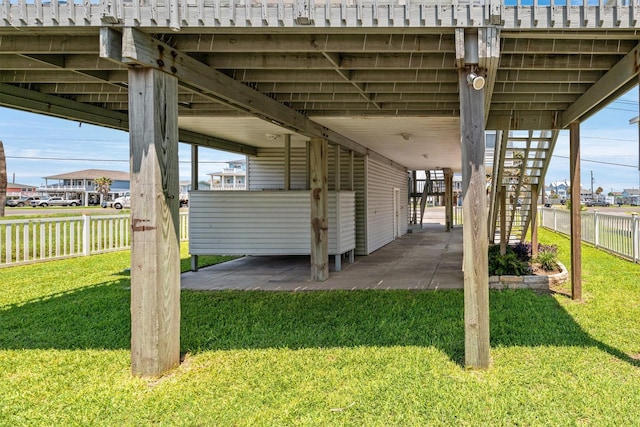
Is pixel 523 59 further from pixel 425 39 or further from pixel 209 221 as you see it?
pixel 209 221

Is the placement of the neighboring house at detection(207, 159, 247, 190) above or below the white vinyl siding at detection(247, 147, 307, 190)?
above

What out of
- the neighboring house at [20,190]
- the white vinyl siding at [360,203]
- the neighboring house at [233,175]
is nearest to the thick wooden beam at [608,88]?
the white vinyl siding at [360,203]

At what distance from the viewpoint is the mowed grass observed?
276 cm

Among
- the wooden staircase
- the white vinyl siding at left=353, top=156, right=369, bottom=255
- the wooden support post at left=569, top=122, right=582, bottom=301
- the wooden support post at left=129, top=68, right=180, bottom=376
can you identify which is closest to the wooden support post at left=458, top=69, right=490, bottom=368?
the wooden support post at left=129, top=68, right=180, bottom=376

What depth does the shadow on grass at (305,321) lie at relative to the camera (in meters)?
4.04

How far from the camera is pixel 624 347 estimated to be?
3762 mm

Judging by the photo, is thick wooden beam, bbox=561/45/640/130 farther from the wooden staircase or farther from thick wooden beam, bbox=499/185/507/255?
thick wooden beam, bbox=499/185/507/255

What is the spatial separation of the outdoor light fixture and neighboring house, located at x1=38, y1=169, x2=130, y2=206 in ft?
190

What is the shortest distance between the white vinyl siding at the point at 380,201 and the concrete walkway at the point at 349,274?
2.54ft

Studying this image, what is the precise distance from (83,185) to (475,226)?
65.5 metres

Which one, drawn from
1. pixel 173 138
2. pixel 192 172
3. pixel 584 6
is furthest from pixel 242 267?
pixel 584 6

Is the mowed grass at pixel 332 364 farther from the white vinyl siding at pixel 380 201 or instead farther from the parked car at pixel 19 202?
the parked car at pixel 19 202

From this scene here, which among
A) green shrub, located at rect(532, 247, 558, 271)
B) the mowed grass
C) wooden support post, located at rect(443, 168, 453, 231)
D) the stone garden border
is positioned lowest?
the mowed grass

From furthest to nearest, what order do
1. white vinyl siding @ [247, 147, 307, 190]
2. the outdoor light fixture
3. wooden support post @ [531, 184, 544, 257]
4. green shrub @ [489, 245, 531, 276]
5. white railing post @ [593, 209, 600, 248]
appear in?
white railing post @ [593, 209, 600, 248] < white vinyl siding @ [247, 147, 307, 190] < wooden support post @ [531, 184, 544, 257] < green shrub @ [489, 245, 531, 276] < the outdoor light fixture
